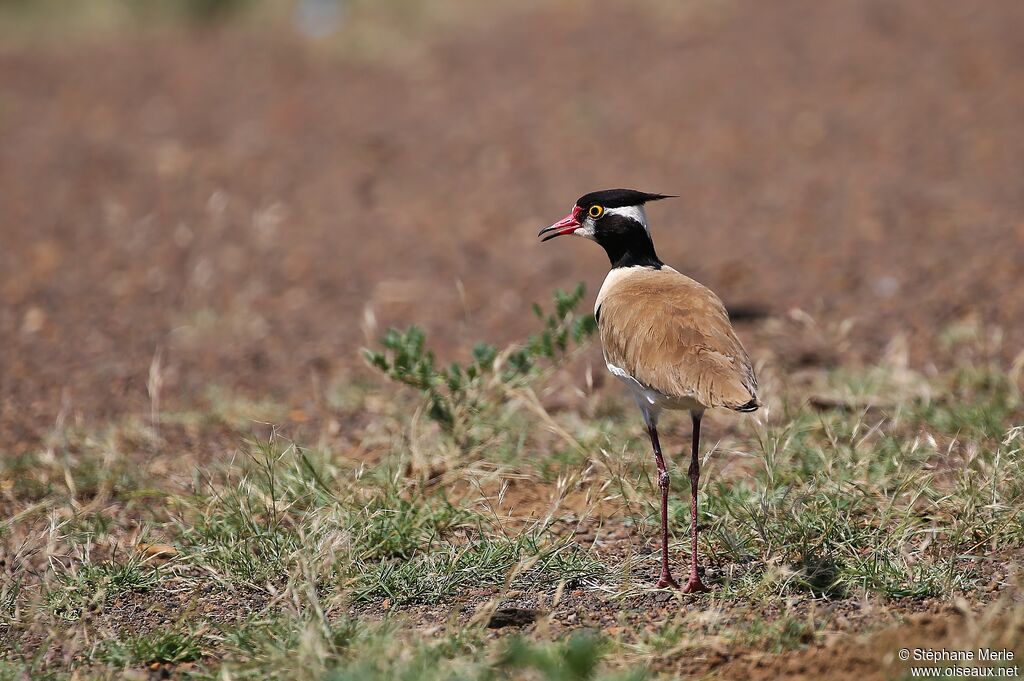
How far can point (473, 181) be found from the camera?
383 inches

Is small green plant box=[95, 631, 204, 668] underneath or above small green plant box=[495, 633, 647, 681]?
underneath

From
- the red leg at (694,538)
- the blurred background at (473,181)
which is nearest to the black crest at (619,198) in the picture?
the red leg at (694,538)

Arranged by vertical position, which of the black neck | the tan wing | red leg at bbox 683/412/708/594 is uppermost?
the black neck

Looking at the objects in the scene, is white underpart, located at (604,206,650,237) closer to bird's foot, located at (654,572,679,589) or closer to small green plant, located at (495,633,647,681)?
bird's foot, located at (654,572,679,589)

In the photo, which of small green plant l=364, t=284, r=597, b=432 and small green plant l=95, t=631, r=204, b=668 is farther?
small green plant l=364, t=284, r=597, b=432

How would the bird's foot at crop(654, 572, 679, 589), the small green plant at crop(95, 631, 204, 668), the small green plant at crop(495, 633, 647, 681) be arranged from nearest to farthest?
the small green plant at crop(495, 633, 647, 681), the small green plant at crop(95, 631, 204, 668), the bird's foot at crop(654, 572, 679, 589)

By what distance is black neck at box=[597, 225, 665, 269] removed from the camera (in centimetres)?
490

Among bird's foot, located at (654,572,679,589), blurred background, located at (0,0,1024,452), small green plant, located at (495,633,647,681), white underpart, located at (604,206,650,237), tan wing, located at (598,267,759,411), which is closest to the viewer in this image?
small green plant, located at (495,633,647,681)

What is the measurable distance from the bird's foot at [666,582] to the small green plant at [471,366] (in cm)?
119

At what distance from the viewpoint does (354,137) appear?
10719 mm

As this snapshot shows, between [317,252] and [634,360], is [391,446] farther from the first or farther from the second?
[317,252]

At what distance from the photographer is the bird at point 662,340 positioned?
3975mm

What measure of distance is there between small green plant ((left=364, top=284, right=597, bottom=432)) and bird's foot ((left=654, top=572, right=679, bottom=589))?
1187mm

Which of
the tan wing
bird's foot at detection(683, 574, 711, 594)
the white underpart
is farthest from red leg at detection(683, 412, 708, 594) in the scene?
the white underpart
